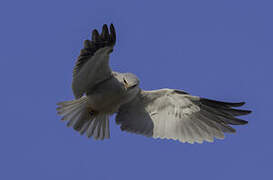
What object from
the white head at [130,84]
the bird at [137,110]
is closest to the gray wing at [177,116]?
the bird at [137,110]

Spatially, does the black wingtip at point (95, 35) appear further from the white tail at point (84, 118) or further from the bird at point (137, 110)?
the white tail at point (84, 118)

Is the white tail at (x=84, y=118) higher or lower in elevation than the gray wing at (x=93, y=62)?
lower

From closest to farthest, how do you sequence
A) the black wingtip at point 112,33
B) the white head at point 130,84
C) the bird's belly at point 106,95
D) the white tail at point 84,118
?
the black wingtip at point 112,33 → the bird's belly at point 106,95 → the white head at point 130,84 → the white tail at point 84,118

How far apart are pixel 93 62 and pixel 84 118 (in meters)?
1.53

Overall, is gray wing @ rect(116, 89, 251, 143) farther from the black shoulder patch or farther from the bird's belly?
the black shoulder patch

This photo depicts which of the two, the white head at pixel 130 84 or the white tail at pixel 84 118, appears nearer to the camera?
the white head at pixel 130 84

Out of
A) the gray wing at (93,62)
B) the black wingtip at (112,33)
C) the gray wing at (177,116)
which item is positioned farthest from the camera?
the gray wing at (177,116)

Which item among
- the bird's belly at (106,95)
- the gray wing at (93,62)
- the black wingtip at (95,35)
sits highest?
the black wingtip at (95,35)

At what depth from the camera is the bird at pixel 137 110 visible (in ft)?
27.3

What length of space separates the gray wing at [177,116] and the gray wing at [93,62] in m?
0.99

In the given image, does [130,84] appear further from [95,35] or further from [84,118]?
[95,35]

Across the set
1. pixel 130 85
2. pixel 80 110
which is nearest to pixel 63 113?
pixel 80 110

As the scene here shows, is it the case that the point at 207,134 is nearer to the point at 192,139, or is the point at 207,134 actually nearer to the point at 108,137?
the point at 192,139

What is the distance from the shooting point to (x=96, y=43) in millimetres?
7531
